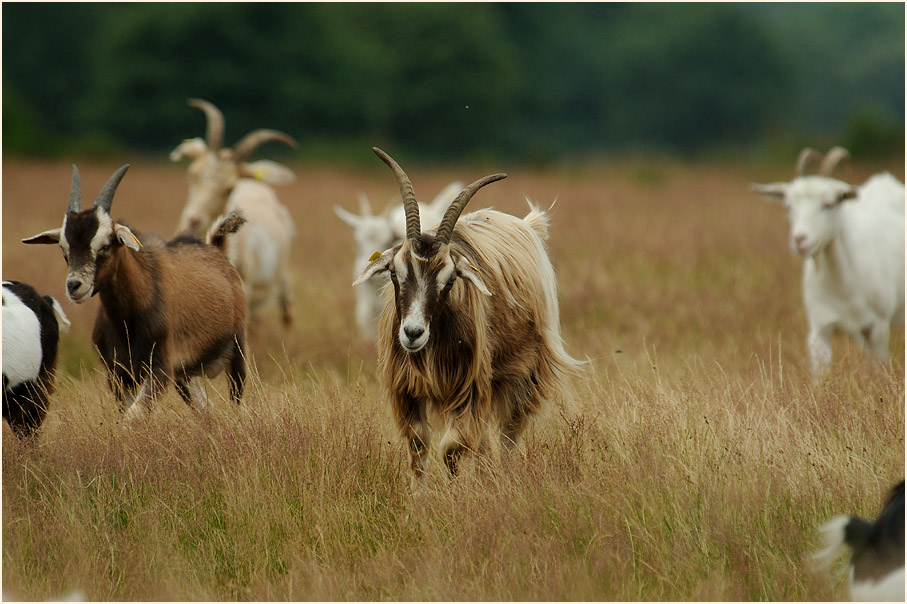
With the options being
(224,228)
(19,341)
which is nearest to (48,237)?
(19,341)

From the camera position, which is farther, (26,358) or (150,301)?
(150,301)

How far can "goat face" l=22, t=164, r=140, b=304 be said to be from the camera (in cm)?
534

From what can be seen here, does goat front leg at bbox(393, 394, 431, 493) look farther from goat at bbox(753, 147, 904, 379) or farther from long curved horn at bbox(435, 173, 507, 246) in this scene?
goat at bbox(753, 147, 904, 379)

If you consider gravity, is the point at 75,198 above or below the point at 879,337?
above

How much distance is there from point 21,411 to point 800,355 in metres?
6.03

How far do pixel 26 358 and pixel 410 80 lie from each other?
47.2 metres

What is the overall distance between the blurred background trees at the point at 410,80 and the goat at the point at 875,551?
2730 centimetres

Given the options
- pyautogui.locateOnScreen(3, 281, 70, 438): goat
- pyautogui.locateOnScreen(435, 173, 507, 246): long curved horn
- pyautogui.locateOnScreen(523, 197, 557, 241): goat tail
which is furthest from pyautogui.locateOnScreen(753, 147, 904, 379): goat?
pyautogui.locateOnScreen(3, 281, 70, 438): goat

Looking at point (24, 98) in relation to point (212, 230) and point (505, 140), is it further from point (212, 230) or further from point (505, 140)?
point (212, 230)

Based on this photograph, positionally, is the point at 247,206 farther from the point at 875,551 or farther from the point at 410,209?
the point at 875,551

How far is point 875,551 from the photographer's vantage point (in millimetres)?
3631

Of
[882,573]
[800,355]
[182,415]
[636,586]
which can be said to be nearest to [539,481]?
[636,586]

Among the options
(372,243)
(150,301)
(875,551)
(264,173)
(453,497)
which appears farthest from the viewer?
(372,243)

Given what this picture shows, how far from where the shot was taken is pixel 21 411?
17.7ft
